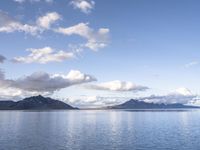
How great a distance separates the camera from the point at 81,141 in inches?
4099

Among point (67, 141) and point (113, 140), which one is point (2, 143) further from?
point (113, 140)

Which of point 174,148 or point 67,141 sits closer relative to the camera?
point 174,148

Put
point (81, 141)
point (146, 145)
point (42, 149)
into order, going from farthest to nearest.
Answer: point (81, 141)
point (146, 145)
point (42, 149)

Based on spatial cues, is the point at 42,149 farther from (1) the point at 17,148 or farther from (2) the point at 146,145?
(2) the point at 146,145

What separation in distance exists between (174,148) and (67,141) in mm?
38229

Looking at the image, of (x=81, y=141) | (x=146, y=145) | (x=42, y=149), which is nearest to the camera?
(x=42, y=149)

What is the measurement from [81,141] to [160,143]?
92.6ft

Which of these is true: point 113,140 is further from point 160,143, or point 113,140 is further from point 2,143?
point 2,143

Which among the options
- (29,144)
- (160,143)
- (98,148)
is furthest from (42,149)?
(160,143)

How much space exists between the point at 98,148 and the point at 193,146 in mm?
31163

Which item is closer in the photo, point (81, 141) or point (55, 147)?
point (55, 147)

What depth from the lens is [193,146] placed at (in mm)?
93125

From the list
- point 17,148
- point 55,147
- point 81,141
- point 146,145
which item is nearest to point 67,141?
point 81,141

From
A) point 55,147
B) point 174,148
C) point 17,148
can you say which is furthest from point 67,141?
point 174,148
